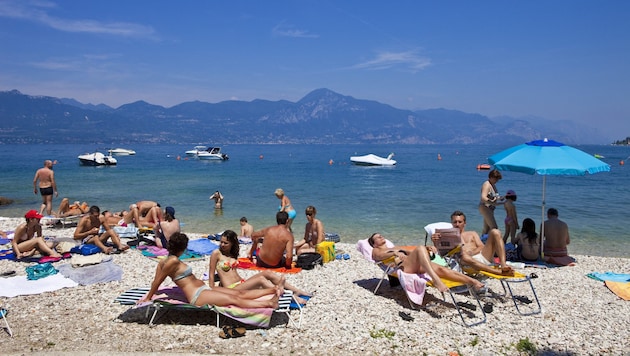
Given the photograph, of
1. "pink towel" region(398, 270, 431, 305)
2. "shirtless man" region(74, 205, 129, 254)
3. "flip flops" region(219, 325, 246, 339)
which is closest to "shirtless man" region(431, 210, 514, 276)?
"pink towel" region(398, 270, 431, 305)

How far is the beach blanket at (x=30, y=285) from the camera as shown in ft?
20.9

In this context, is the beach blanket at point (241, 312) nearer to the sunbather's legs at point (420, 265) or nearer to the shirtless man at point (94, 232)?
the sunbather's legs at point (420, 265)

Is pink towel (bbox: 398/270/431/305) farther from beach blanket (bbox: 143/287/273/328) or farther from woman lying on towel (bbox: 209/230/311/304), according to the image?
beach blanket (bbox: 143/287/273/328)

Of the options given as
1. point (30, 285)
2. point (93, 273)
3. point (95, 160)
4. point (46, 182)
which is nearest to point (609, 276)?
point (93, 273)

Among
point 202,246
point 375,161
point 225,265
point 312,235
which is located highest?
point 225,265

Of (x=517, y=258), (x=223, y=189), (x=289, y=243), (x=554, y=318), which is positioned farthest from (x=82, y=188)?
(x=554, y=318)

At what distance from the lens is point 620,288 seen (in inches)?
273

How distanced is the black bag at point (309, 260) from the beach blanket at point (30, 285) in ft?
11.8

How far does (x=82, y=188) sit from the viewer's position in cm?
2683

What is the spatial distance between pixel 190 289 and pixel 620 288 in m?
6.44

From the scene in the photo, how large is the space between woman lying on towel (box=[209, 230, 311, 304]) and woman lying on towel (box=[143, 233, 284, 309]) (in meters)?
0.22

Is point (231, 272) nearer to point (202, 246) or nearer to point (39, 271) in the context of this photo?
point (39, 271)

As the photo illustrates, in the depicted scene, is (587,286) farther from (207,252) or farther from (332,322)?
(207,252)

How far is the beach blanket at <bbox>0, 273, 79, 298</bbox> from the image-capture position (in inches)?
250
